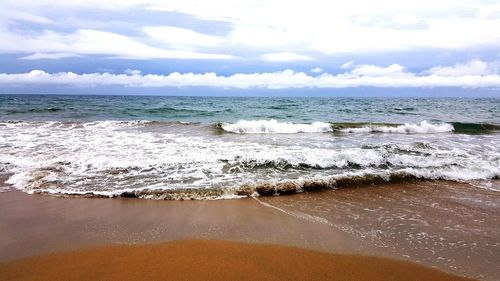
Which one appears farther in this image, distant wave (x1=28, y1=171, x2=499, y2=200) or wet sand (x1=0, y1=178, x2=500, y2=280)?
distant wave (x1=28, y1=171, x2=499, y2=200)

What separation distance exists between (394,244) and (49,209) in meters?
5.11

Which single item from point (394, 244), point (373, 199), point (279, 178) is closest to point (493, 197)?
point (373, 199)

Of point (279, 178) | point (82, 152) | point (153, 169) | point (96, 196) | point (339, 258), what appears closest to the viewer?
point (339, 258)

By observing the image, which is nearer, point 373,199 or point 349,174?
point 373,199

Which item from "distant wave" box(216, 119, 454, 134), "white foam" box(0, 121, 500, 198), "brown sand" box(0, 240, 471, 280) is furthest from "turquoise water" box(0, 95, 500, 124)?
"brown sand" box(0, 240, 471, 280)

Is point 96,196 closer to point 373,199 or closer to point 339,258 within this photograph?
point 339,258

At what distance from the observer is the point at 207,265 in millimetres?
3791

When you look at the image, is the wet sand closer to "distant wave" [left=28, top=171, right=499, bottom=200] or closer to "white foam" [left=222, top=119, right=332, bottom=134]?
"distant wave" [left=28, top=171, right=499, bottom=200]

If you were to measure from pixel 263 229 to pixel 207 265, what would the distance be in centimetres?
123

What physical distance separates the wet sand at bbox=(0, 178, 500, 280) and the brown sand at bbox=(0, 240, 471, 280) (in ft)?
0.08

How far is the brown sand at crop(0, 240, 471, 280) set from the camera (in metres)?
3.59

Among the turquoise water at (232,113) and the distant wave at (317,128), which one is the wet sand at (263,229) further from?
the turquoise water at (232,113)

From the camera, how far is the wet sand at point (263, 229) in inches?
157

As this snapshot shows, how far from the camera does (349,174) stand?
7.55m
